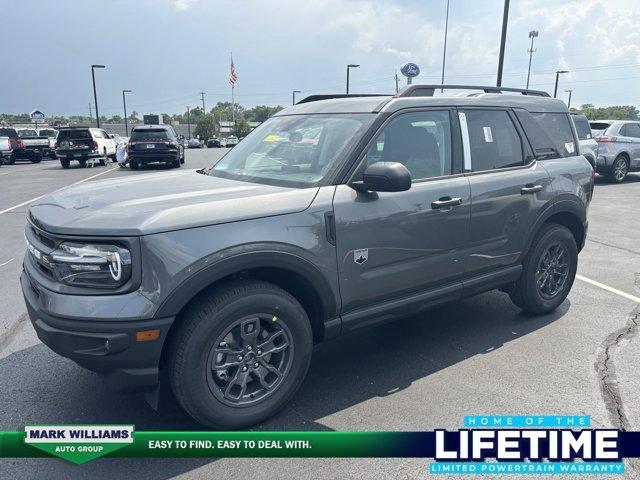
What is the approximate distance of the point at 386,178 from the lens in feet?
10.0

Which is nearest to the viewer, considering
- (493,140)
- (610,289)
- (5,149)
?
(493,140)

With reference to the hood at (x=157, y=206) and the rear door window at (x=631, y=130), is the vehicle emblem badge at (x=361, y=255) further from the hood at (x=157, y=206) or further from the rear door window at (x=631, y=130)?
the rear door window at (x=631, y=130)

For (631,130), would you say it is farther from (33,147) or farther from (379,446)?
(33,147)

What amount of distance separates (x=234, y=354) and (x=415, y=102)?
2.17 meters

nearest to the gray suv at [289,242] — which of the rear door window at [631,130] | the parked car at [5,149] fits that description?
the rear door window at [631,130]

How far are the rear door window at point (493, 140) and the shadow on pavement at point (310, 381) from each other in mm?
1446

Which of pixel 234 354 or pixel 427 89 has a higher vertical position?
pixel 427 89

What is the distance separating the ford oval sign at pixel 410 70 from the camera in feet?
78.3

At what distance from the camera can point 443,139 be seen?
3.84 metres

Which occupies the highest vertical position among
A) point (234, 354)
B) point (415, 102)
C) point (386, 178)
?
point (415, 102)

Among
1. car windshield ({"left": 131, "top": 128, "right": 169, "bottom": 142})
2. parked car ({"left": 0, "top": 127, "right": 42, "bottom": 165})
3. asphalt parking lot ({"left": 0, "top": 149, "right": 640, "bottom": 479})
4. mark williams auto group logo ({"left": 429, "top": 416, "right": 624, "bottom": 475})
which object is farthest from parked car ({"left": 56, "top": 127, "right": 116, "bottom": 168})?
mark williams auto group logo ({"left": 429, "top": 416, "right": 624, "bottom": 475})

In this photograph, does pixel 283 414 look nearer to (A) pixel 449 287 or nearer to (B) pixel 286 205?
(B) pixel 286 205

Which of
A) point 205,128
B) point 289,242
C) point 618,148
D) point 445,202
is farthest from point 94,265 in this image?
point 205,128

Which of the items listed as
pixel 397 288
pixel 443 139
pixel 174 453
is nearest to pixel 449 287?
pixel 397 288
